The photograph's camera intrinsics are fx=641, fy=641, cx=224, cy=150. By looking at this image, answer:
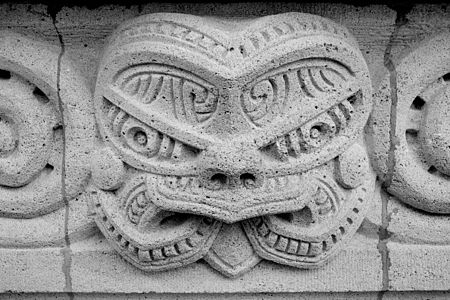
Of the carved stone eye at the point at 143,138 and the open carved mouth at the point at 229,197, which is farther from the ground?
the carved stone eye at the point at 143,138

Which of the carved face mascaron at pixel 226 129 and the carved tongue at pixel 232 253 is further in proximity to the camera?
the carved tongue at pixel 232 253

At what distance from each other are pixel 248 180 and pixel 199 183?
0.32 ft

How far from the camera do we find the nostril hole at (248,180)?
127 cm

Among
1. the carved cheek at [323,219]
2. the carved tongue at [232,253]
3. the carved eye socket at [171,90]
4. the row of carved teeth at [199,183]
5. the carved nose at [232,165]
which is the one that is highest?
the carved eye socket at [171,90]

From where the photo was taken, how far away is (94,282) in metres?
1.43

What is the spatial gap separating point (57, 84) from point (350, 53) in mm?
606

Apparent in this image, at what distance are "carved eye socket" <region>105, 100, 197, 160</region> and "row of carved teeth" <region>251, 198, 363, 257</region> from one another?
239 millimetres

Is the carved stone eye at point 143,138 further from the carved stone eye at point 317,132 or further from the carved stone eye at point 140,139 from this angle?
the carved stone eye at point 317,132

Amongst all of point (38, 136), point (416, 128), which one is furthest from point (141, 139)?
point (416, 128)

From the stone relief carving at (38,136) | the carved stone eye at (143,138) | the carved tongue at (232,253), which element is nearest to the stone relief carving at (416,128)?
the carved tongue at (232,253)

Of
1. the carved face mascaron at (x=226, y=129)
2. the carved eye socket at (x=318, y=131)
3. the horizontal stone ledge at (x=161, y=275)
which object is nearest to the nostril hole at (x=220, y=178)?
the carved face mascaron at (x=226, y=129)

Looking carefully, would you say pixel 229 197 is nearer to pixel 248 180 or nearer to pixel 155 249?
pixel 248 180

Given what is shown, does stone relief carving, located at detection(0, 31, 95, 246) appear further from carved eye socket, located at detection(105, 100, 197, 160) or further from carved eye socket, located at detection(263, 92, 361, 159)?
carved eye socket, located at detection(263, 92, 361, 159)

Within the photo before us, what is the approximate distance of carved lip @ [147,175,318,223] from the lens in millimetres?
1278
